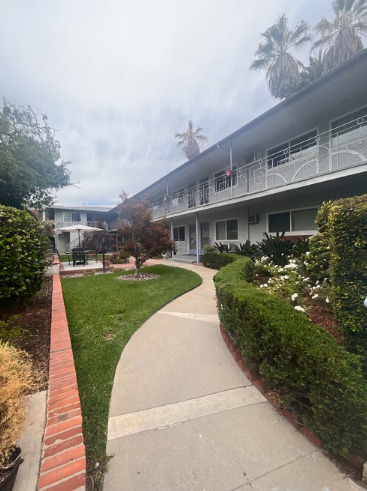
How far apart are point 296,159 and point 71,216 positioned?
110 ft

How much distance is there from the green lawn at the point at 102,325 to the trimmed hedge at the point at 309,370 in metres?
1.78

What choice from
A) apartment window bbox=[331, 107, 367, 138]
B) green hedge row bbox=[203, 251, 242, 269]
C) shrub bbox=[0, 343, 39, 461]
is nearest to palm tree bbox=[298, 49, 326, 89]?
apartment window bbox=[331, 107, 367, 138]

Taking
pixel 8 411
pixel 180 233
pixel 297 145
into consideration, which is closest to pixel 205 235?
pixel 180 233

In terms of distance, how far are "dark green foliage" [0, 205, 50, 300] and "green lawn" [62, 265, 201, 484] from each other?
118cm

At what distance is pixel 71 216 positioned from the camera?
111 ft

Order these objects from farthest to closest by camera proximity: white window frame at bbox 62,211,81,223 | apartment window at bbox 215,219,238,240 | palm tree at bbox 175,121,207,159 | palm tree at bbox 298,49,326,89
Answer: white window frame at bbox 62,211,81,223 → palm tree at bbox 175,121,207,159 → palm tree at bbox 298,49,326,89 → apartment window at bbox 215,219,238,240

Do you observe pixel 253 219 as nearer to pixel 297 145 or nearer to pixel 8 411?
pixel 297 145

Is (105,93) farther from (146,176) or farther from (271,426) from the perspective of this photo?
(146,176)

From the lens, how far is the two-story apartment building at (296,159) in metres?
6.96

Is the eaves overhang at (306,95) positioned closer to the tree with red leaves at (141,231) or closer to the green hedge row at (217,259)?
the tree with red leaves at (141,231)

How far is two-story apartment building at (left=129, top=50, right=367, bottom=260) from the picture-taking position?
6961 millimetres

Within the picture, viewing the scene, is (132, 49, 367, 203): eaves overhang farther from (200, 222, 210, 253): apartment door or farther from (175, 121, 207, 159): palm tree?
(175, 121, 207, 159): palm tree

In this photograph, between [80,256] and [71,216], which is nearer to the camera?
[80,256]

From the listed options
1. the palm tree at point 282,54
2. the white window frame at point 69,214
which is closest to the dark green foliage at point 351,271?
the palm tree at point 282,54
